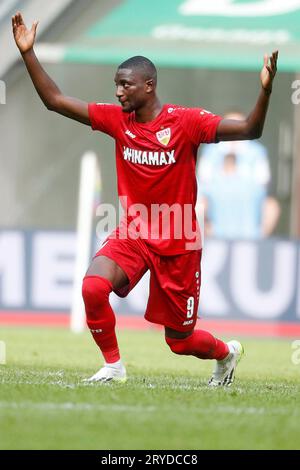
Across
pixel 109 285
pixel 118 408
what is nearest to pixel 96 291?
pixel 109 285

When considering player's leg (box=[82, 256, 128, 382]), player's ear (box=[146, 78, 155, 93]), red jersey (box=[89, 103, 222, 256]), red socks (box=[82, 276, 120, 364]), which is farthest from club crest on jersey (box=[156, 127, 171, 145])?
red socks (box=[82, 276, 120, 364])

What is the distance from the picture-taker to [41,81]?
355 inches

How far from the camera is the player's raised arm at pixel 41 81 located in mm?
8914

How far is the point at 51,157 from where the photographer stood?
20.2m

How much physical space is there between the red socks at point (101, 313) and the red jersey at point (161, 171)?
0.52 m

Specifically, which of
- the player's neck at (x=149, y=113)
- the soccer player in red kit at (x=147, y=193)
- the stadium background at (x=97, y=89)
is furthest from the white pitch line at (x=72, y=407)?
the stadium background at (x=97, y=89)

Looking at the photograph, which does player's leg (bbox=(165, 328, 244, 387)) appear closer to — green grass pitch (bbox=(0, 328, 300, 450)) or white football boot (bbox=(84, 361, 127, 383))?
green grass pitch (bbox=(0, 328, 300, 450))

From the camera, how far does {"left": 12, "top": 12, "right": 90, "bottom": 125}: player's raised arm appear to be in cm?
891

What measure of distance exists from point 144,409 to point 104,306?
4.89 ft

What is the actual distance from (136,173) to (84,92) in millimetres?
11633

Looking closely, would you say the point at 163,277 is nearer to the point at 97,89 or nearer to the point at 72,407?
the point at 72,407

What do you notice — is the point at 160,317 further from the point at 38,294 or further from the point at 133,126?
the point at 38,294

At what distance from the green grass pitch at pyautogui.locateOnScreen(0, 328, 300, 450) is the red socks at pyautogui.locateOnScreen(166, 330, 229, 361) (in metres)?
0.22
